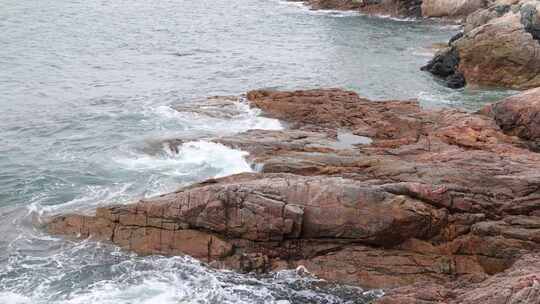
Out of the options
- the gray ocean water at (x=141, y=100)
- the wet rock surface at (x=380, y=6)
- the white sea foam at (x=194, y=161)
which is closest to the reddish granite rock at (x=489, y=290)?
the gray ocean water at (x=141, y=100)

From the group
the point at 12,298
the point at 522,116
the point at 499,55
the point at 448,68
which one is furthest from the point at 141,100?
the point at 499,55

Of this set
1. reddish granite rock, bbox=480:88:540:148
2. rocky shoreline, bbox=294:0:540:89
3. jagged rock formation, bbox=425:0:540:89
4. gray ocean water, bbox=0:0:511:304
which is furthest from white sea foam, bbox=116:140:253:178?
jagged rock formation, bbox=425:0:540:89

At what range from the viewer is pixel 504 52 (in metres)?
46.3

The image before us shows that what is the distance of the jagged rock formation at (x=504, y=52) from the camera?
150ft

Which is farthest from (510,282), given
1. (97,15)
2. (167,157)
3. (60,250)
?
(97,15)

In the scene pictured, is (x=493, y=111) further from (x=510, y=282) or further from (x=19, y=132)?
(x=19, y=132)

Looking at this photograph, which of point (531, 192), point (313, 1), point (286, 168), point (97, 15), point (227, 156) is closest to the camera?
point (531, 192)

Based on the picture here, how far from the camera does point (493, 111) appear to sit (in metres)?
34.1

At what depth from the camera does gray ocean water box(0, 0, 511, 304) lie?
2081 centimetres

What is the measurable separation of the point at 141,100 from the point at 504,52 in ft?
85.8

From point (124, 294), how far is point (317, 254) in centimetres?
637

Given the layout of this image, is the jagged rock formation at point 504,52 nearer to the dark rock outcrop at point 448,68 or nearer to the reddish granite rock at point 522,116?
the dark rock outcrop at point 448,68

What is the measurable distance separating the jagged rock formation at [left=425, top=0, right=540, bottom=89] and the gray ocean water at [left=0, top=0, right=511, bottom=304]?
2.40 m

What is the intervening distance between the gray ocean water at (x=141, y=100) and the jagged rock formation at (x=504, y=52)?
2.40 meters
